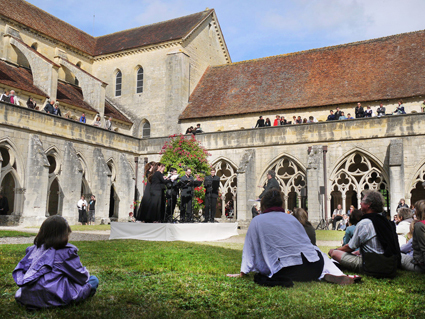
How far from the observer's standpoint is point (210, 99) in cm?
2816

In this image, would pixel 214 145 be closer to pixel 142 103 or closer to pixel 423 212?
pixel 142 103

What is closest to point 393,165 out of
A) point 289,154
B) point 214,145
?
point 289,154

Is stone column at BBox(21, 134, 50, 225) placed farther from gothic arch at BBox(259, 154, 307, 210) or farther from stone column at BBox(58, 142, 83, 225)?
gothic arch at BBox(259, 154, 307, 210)

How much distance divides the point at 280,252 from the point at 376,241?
1322 mm

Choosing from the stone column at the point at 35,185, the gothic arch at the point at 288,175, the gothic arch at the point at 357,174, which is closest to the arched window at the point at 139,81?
the stone column at the point at 35,185

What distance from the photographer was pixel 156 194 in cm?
1163

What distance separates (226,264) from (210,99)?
2216 cm

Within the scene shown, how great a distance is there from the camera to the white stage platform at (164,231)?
1123 cm

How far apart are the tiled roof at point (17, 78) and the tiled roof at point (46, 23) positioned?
3473 mm

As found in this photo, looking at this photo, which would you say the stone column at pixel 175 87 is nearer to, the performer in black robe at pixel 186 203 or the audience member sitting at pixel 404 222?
the performer in black robe at pixel 186 203

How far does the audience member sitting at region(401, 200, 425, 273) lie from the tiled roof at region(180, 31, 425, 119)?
58.4ft

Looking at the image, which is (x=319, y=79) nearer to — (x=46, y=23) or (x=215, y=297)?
(x=46, y=23)

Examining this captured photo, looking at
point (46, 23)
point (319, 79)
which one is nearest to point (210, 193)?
point (319, 79)

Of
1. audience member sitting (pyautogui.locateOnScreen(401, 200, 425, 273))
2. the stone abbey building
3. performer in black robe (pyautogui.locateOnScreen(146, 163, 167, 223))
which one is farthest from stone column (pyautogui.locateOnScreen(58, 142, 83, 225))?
audience member sitting (pyautogui.locateOnScreen(401, 200, 425, 273))
